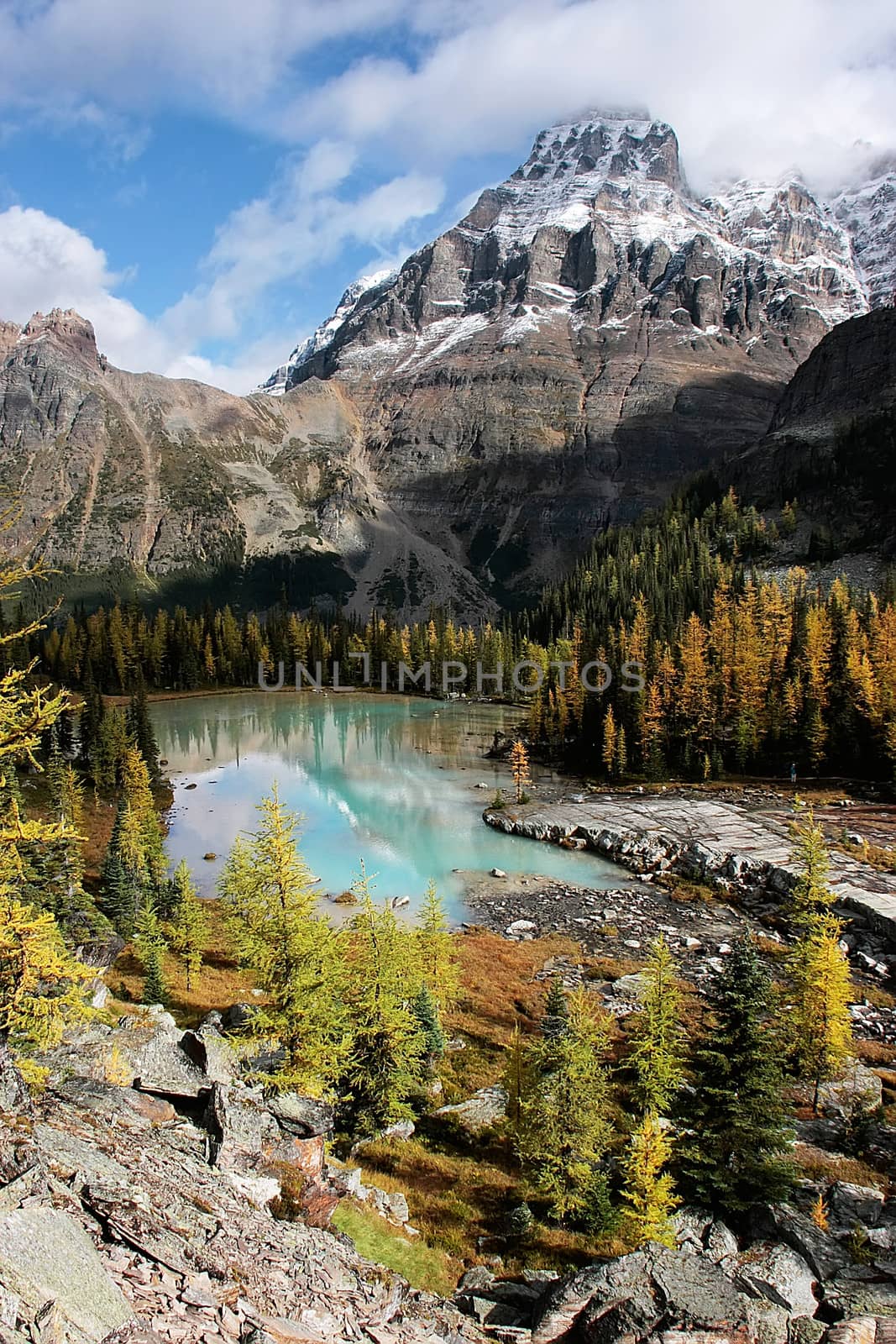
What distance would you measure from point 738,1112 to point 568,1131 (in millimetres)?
5003

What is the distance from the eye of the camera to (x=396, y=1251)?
17.5 m

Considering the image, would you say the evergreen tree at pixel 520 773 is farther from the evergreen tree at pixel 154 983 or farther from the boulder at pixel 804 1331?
the boulder at pixel 804 1331

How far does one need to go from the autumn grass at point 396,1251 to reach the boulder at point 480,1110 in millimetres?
6782

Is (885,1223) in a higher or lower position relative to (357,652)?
lower

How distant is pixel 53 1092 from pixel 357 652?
15536 cm

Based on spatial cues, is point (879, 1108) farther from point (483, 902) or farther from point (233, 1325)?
point (483, 902)

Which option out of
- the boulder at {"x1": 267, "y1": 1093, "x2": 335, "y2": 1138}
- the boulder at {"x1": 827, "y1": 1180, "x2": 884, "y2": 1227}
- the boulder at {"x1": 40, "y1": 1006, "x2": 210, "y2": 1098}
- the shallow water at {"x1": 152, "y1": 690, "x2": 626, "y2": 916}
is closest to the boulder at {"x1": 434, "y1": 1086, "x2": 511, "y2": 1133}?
the boulder at {"x1": 267, "y1": 1093, "x2": 335, "y2": 1138}

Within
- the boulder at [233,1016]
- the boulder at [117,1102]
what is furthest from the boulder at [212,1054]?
the boulder at [233,1016]

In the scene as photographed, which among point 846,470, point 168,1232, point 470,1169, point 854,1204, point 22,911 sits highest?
point 846,470

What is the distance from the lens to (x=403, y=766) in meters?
89.4

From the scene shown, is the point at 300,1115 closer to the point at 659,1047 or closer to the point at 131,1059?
the point at 131,1059

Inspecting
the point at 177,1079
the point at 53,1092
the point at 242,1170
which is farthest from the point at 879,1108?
the point at 53,1092

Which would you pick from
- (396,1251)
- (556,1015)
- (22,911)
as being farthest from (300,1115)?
(22,911)

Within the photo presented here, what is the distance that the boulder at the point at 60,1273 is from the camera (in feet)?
28.2
